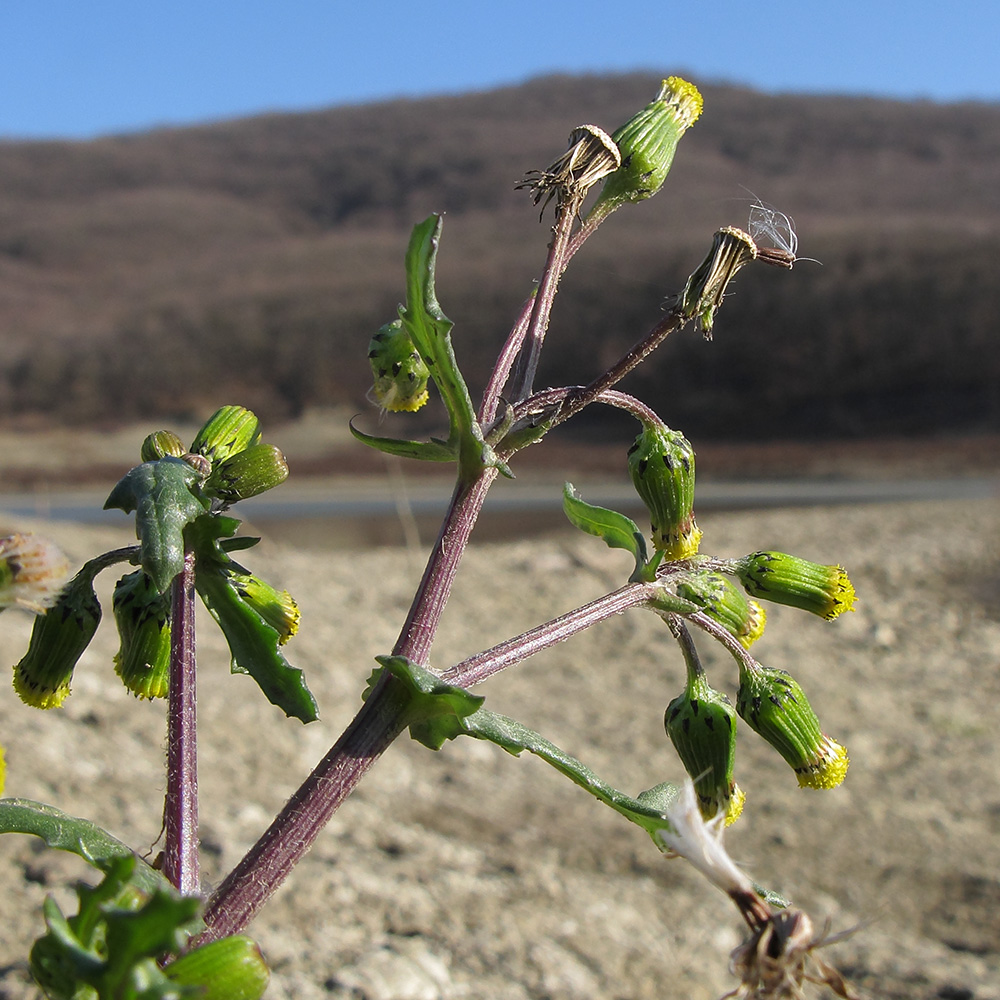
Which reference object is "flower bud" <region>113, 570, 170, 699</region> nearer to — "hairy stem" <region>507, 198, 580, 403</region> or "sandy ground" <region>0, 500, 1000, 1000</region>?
"hairy stem" <region>507, 198, 580, 403</region>

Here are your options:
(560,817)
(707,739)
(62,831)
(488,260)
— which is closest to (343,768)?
(62,831)

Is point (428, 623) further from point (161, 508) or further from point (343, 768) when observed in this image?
point (161, 508)

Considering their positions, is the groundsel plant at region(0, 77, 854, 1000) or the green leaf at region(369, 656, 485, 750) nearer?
the groundsel plant at region(0, 77, 854, 1000)

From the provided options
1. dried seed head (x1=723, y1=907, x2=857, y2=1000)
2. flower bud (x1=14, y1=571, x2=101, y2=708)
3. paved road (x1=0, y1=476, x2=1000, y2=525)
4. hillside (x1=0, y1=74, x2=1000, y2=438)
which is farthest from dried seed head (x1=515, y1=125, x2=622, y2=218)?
hillside (x1=0, y1=74, x2=1000, y2=438)

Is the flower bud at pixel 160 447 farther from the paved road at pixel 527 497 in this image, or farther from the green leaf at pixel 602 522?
the paved road at pixel 527 497

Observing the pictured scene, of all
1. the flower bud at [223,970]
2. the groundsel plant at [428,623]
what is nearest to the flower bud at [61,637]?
the groundsel plant at [428,623]

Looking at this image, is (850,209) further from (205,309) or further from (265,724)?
(265,724)
